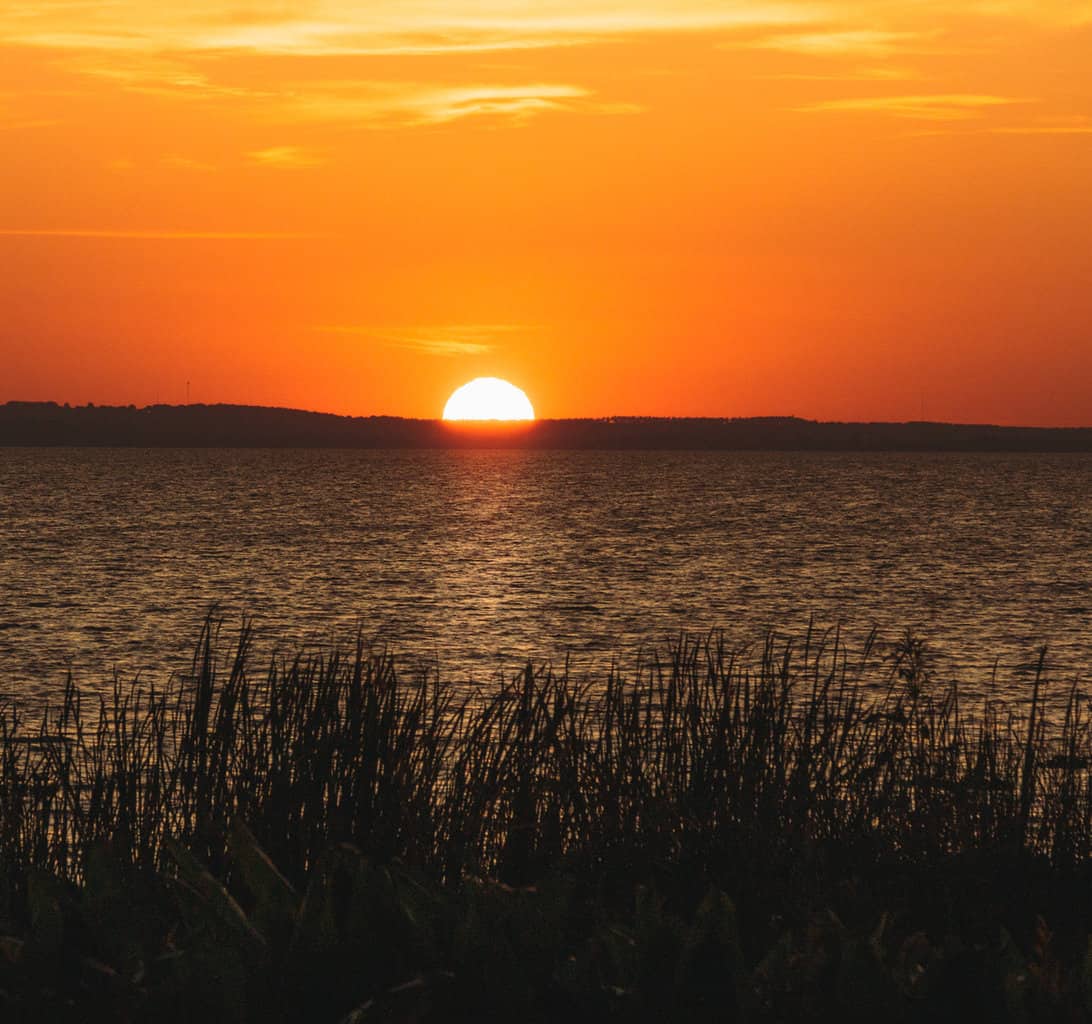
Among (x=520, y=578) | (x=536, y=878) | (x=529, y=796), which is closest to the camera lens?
(x=536, y=878)

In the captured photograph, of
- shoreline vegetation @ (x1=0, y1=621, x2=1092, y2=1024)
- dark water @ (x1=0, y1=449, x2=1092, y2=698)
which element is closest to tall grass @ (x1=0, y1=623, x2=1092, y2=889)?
shoreline vegetation @ (x1=0, y1=621, x2=1092, y2=1024)

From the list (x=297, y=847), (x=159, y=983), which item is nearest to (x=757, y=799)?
(x=297, y=847)

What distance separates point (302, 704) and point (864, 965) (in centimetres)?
588

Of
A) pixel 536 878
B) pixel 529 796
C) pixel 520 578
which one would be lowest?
pixel 520 578

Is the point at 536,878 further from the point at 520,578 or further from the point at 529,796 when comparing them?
the point at 520,578

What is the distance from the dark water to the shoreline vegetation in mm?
4895

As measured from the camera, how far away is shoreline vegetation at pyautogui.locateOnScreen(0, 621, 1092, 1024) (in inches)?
206

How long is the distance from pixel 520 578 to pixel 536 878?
53.0 meters

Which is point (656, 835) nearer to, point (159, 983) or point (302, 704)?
point (302, 704)

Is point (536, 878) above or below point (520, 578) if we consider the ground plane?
above

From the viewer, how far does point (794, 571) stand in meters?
64.5

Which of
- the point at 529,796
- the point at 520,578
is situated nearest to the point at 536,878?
the point at 529,796

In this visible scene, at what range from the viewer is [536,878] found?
9.03 m

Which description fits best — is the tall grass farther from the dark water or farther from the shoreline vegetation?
the dark water
